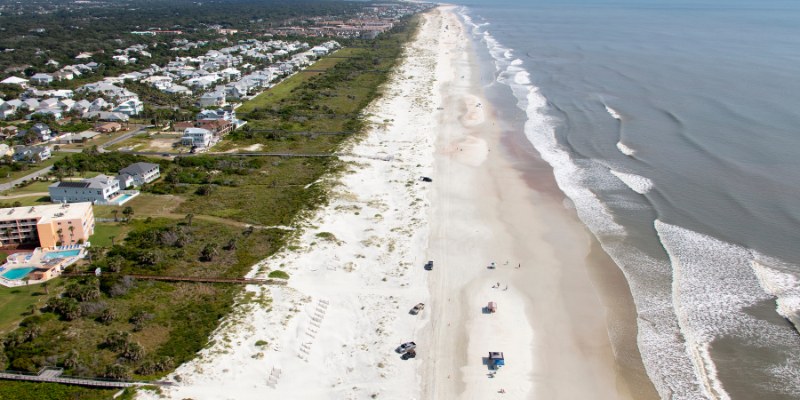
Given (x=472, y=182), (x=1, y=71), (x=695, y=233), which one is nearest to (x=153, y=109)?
(x=1, y=71)

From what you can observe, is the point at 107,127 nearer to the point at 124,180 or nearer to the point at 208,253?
the point at 124,180

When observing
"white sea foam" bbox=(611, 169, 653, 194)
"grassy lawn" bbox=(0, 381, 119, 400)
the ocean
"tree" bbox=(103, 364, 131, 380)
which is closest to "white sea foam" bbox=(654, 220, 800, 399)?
the ocean

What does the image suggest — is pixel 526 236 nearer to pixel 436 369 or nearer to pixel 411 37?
pixel 436 369

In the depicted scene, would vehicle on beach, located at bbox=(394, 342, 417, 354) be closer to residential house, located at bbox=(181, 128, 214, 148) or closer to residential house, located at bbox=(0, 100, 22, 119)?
residential house, located at bbox=(181, 128, 214, 148)

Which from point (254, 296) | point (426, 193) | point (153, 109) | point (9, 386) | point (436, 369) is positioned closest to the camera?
point (9, 386)

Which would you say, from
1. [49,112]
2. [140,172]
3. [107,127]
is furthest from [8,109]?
[140,172]
